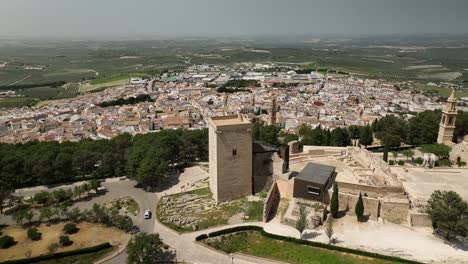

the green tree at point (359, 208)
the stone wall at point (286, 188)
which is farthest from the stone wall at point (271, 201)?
the green tree at point (359, 208)

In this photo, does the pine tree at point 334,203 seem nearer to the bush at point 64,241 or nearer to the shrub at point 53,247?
the bush at point 64,241

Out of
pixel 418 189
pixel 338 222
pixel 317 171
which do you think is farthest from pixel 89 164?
pixel 418 189

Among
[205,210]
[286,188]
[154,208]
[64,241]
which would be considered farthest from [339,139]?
[64,241]

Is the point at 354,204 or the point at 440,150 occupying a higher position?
the point at 440,150

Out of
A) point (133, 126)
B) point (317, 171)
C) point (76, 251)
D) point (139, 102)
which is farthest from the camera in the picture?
point (139, 102)

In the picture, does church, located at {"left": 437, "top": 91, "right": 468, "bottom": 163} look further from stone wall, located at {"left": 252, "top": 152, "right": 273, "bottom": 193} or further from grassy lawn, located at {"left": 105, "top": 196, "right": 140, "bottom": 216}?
grassy lawn, located at {"left": 105, "top": 196, "right": 140, "bottom": 216}

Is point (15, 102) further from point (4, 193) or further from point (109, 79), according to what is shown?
point (4, 193)

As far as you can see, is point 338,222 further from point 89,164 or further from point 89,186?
point 89,164
